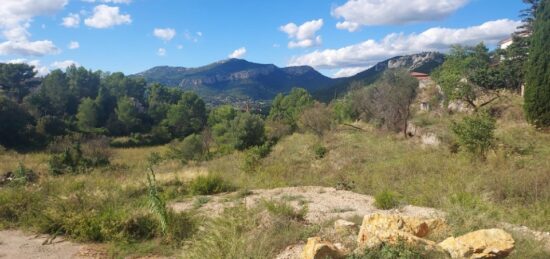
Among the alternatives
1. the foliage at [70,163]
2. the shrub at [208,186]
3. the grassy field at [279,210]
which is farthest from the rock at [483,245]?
the foliage at [70,163]

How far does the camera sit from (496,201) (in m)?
8.42

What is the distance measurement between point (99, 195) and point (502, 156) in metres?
11.4

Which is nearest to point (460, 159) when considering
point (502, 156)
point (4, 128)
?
point (502, 156)

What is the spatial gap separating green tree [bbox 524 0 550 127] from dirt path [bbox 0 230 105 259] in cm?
1733

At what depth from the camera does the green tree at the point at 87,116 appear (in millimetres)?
49531

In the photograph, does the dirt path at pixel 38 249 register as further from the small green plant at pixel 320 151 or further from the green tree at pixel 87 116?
the green tree at pixel 87 116

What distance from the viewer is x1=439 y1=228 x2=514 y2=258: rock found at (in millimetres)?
4309

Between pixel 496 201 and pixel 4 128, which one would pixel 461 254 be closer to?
pixel 496 201

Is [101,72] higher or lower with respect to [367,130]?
higher

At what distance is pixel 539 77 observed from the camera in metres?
17.0

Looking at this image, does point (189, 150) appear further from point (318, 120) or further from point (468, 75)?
point (468, 75)

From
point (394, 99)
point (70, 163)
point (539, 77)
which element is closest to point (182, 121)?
point (70, 163)

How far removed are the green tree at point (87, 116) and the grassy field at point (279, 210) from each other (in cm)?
3890

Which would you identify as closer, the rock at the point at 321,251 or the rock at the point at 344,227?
the rock at the point at 321,251
